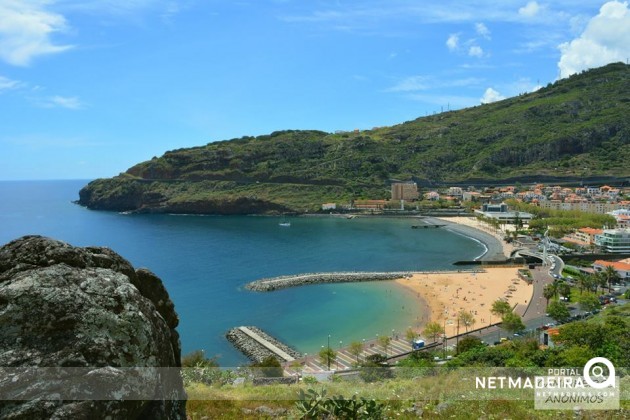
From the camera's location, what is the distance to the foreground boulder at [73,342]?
8.79 ft

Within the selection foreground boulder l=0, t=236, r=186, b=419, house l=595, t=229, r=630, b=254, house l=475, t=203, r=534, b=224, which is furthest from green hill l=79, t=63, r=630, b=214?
foreground boulder l=0, t=236, r=186, b=419

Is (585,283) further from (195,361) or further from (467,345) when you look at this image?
(195,361)

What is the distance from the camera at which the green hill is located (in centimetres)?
11350

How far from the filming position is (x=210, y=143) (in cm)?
14962

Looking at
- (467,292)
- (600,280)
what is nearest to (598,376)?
(467,292)

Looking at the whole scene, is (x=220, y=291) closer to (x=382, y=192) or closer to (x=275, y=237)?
(x=275, y=237)

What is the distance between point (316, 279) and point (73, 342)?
42733 mm

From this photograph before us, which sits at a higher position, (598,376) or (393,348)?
(598,376)

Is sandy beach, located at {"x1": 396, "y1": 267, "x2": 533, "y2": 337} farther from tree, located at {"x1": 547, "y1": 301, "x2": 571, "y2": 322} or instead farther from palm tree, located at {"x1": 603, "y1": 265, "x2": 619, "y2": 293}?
palm tree, located at {"x1": 603, "y1": 265, "x2": 619, "y2": 293}

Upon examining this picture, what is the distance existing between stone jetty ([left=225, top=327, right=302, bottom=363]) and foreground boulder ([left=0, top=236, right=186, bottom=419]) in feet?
73.6

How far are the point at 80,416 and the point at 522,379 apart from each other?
7.16 m

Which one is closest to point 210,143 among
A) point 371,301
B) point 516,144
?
point 516,144

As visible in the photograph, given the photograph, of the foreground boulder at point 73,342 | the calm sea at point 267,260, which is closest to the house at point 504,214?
the calm sea at point 267,260

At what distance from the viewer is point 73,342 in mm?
2850
